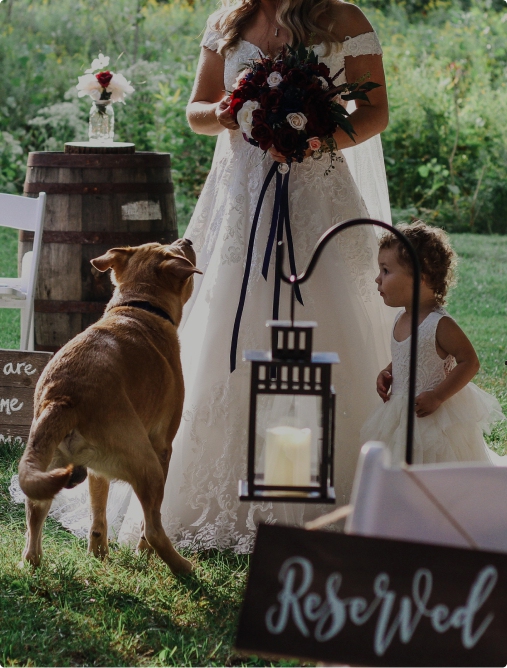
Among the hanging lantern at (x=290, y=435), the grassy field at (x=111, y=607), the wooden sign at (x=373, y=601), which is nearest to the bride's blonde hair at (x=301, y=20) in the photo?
the hanging lantern at (x=290, y=435)

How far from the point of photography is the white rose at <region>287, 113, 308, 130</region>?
281 cm

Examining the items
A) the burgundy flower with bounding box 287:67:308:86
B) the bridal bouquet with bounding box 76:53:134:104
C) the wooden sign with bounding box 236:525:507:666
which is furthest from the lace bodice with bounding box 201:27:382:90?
the wooden sign with bounding box 236:525:507:666

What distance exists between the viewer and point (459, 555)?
150cm

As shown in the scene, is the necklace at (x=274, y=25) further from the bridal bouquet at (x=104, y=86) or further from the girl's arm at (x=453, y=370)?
the bridal bouquet at (x=104, y=86)

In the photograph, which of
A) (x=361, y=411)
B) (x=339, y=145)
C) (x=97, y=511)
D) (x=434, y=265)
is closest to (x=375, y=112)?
(x=339, y=145)

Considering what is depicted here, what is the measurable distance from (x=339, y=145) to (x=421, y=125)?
7520 mm

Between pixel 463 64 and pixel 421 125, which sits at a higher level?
pixel 463 64

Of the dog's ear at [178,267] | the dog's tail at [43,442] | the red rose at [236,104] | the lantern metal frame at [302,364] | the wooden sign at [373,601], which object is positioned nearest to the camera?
the wooden sign at [373,601]

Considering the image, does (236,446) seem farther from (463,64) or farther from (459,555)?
(463,64)

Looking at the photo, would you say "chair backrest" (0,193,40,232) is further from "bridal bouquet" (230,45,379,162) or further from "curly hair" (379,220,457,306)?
"curly hair" (379,220,457,306)

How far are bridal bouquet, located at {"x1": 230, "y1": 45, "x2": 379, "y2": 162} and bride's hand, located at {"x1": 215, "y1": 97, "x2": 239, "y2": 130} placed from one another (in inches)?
7.9

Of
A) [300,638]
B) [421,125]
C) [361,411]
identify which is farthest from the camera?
[421,125]

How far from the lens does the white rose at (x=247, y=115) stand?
2893mm

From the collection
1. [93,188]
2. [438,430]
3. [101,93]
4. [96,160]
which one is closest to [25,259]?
[93,188]
